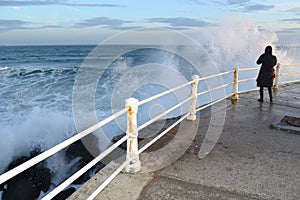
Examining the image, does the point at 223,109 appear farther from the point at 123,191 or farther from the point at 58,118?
the point at 58,118

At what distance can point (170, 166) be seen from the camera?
11.9 ft

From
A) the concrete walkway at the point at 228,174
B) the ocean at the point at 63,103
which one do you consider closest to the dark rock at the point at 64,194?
the ocean at the point at 63,103

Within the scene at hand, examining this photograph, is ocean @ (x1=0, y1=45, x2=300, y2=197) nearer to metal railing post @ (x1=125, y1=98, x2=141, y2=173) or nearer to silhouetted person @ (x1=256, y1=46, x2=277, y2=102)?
metal railing post @ (x1=125, y1=98, x2=141, y2=173)

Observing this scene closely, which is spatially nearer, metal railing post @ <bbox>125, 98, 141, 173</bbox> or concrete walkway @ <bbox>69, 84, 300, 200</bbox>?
concrete walkway @ <bbox>69, 84, 300, 200</bbox>

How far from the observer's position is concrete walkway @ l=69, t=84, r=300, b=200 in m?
2.94

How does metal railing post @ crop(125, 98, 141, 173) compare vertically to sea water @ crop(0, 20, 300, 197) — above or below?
above

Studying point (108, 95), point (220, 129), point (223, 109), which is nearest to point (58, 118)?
point (108, 95)

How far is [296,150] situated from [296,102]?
4276mm

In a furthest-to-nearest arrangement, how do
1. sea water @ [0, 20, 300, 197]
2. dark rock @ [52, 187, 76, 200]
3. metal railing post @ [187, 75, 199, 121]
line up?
sea water @ [0, 20, 300, 197] < metal railing post @ [187, 75, 199, 121] < dark rock @ [52, 187, 76, 200]

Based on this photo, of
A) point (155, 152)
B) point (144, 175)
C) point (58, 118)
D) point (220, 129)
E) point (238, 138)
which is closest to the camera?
point (144, 175)

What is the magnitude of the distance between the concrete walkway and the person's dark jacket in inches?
107

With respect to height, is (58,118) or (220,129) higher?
(220,129)

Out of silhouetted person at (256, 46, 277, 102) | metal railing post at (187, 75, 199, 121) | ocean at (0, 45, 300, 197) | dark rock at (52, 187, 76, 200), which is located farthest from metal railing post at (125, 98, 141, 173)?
silhouetted person at (256, 46, 277, 102)

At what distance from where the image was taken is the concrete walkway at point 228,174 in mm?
2941
